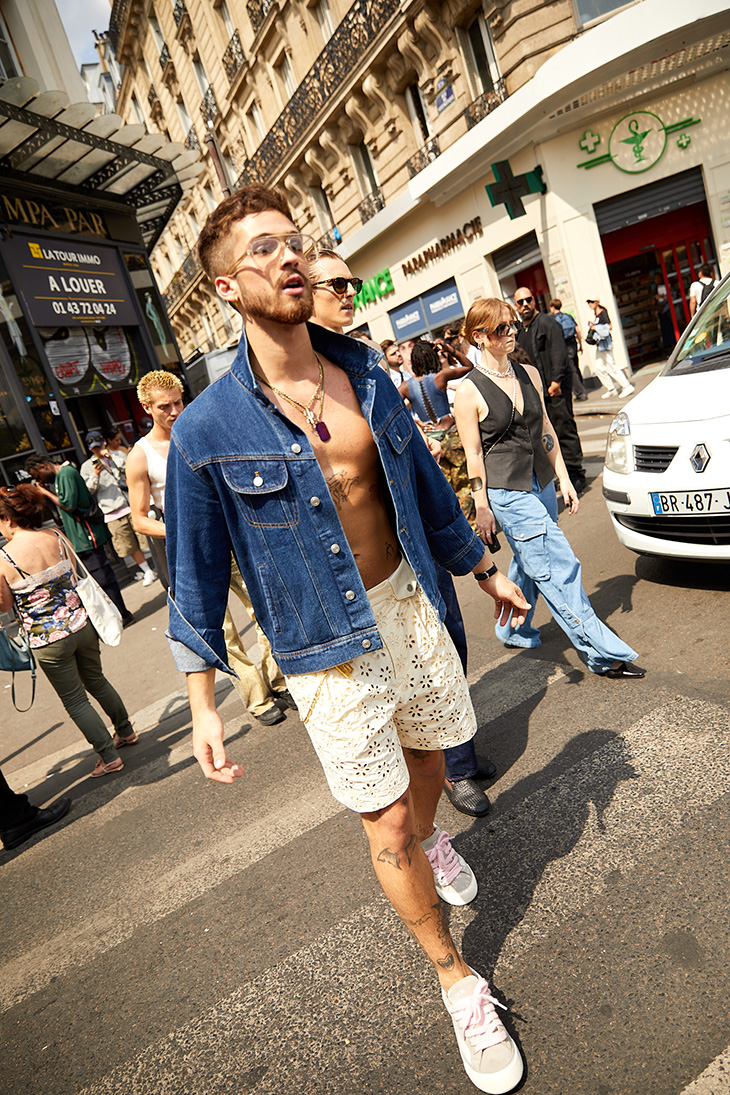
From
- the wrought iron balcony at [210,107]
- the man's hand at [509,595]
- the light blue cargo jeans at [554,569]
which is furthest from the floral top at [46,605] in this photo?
the wrought iron balcony at [210,107]

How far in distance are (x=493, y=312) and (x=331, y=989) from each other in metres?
3.03

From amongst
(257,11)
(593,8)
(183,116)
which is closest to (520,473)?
(593,8)

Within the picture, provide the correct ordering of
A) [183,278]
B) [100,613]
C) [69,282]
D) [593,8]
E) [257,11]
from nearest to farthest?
[100,613] → [69,282] → [593,8] → [257,11] → [183,278]

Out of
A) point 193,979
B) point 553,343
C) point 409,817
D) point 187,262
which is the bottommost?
point 193,979

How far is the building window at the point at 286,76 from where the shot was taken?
76.1ft

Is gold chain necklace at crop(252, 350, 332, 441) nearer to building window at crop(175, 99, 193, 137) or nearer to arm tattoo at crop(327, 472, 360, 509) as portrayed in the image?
arm tattoo at crop(327, 472, 360, 509)

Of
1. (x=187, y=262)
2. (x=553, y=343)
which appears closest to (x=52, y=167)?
(x=553, y=343)

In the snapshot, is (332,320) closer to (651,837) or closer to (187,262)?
(651,837)

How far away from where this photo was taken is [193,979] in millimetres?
2619

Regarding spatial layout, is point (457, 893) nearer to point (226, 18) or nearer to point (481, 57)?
point (481, 57)

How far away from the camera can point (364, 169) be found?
73.8 ft

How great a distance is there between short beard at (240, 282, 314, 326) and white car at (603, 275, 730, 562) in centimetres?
282

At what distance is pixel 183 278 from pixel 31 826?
36.5 m

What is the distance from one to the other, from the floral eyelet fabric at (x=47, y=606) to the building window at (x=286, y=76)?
2346 cm
